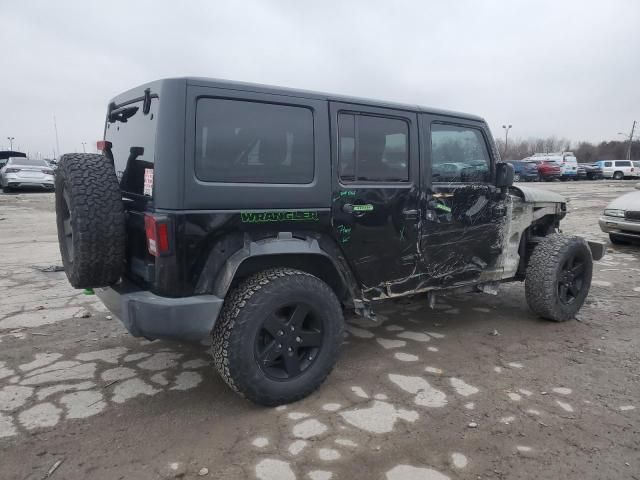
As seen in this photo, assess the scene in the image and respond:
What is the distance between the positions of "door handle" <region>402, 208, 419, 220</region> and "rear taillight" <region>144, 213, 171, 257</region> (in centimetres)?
175

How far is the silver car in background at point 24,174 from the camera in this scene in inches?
718

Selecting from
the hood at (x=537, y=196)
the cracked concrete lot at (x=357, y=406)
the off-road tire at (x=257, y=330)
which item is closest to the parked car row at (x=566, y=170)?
the hood at (x=537, y=196)

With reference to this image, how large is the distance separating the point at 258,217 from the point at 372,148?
108 centimetres

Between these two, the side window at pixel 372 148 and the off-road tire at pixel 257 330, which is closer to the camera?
the off-road tire at pixel 257 330

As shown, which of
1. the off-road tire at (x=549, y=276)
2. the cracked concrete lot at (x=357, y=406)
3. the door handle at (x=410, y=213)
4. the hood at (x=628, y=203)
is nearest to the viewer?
the cracked concrete lot at (x=357, y=406)

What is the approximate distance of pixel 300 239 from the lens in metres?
3.14

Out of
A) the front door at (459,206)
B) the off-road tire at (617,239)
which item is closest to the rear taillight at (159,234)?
the front door at (459,206)

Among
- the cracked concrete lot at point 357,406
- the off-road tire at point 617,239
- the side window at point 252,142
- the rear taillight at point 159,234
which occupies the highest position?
the side window at point 252,142

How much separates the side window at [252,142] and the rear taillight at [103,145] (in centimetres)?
110

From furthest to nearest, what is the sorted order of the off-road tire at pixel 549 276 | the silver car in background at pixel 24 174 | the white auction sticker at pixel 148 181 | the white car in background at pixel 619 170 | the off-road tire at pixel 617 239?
the white car in background at pixel 619 170, the silver car in background at pixel 24 174, the off-road tire at pixel 617 239, the off-road tire at pixel 549 276, the white auction sticker at pixel 148 181

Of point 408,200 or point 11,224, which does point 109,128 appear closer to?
point 408,200

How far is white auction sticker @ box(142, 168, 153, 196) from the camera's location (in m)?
2.77

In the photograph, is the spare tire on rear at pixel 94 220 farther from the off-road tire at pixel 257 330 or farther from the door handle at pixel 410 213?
the door handle at pixel 410 213

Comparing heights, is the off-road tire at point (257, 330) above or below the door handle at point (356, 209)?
below
